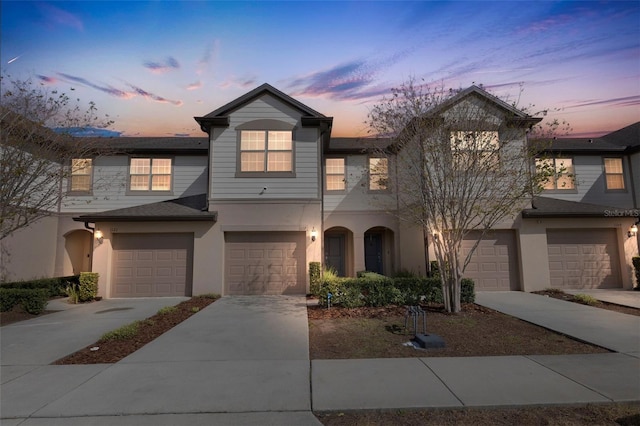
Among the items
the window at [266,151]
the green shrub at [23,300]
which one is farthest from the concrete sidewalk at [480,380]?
the green shrub at [23,300]

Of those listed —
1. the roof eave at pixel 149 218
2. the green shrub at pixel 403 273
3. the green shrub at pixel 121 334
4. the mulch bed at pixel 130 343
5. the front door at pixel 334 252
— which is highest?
the roof eave at pixel 149 218

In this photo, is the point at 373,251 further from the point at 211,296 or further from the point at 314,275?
the point at 211,296

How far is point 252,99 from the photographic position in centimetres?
1290

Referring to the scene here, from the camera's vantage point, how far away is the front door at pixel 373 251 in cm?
1673

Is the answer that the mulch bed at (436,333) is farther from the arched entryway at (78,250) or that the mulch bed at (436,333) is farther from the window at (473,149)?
the arched entryway at (78,250)

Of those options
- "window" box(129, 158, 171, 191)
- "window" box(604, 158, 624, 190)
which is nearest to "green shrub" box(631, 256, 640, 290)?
"window" box(604, 158, 624, 190)

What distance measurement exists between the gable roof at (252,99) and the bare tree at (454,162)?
10.3 ft

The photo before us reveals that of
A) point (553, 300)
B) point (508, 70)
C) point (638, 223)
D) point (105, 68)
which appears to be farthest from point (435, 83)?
point (638, 223)

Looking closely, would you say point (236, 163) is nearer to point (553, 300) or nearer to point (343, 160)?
point (343, 160)

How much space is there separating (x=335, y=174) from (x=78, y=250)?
507 inches

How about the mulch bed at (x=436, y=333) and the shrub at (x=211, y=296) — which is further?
the shrub at (x=211, y=296)

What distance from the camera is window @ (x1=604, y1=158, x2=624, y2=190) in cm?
1513

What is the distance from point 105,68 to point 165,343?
24.8 feet

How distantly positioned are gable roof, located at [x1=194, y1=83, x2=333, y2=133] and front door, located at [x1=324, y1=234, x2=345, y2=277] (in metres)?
6.24
